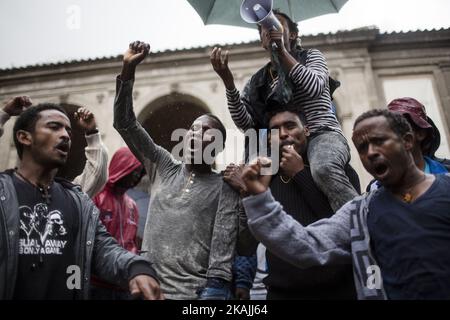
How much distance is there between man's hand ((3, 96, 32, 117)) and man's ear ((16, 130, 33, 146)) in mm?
463

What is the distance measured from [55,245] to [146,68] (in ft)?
30.8

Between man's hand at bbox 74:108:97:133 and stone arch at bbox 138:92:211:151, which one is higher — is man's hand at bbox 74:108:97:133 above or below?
below

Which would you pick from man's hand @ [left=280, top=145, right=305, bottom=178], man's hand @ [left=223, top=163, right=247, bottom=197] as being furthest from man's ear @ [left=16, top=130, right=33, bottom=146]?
man's hand @ [left=280, top=145, right=305, bottom=178]

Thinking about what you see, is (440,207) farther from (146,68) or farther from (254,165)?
(146,68)

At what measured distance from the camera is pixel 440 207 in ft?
5.87

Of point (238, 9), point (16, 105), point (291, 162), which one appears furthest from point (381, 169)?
point (16, 105)

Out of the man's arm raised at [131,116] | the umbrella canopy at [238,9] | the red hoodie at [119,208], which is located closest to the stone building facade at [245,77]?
the red hoodie at [119,208]

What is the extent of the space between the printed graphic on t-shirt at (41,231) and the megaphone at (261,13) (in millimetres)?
1963

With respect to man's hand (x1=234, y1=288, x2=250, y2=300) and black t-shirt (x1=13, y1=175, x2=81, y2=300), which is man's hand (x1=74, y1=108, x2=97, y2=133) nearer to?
black t-shirt (x1=13, y1=175, x2=81, y2=300)

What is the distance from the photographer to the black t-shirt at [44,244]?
6.80 ft

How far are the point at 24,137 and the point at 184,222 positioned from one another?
124 centimetres

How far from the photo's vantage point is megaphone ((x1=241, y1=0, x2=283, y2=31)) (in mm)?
2791

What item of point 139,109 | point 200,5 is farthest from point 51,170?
point 139,109
